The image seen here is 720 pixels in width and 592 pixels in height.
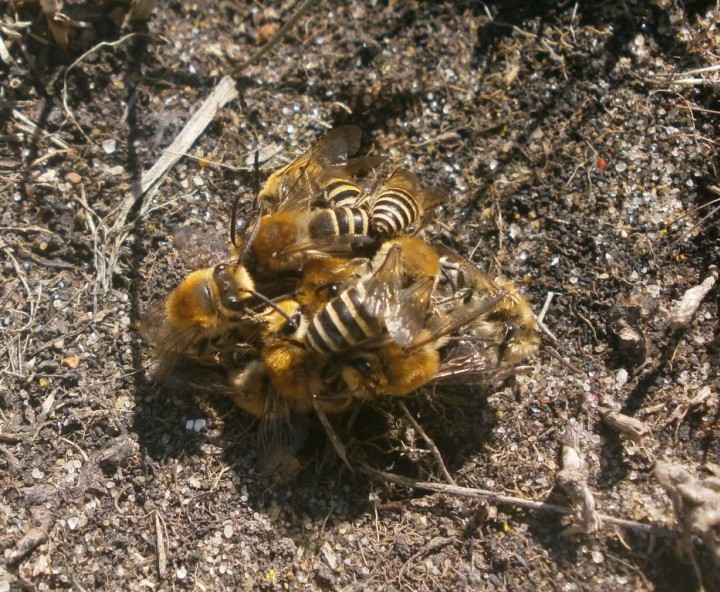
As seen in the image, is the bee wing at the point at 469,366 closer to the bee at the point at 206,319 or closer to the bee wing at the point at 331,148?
the bee at the point at 206,319

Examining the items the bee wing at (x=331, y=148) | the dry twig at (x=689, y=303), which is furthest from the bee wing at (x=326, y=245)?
the dry twig at (x=689, y=303)

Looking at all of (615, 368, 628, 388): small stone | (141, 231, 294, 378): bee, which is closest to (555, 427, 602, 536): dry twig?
(615, 368, 628, 388): small stone

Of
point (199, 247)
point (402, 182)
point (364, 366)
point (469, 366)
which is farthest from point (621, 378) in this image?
point (199, 247)

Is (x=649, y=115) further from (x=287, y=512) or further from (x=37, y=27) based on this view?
(x=37, y=27)

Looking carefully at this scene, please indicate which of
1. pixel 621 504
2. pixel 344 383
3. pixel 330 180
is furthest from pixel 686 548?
pixel 330 180

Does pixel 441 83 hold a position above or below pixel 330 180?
above

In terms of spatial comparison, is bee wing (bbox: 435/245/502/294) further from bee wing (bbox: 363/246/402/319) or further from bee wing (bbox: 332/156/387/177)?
bee wing (bbox: 332/156/387/177)
